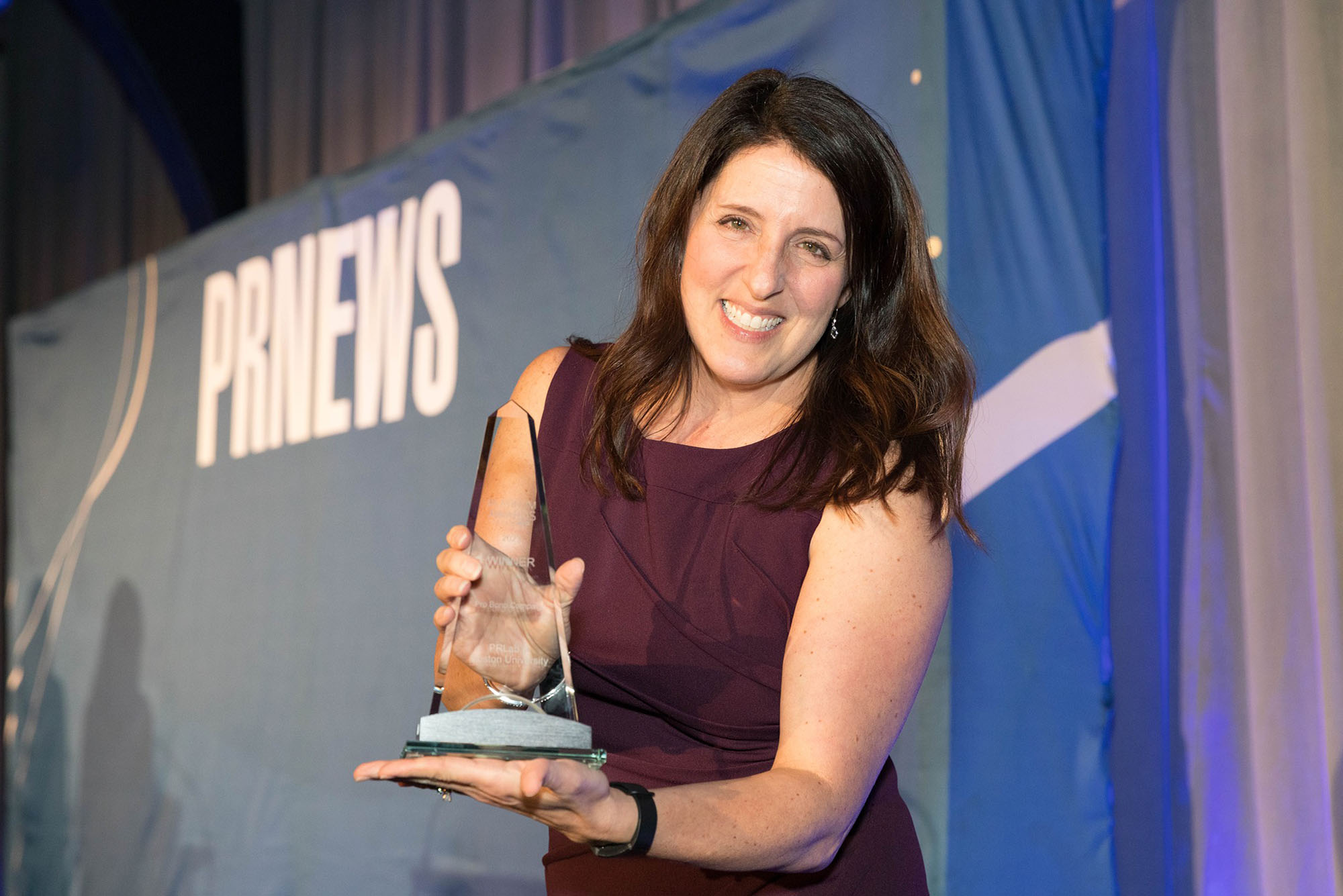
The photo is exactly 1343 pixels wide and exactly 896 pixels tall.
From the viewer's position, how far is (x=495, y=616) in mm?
1142

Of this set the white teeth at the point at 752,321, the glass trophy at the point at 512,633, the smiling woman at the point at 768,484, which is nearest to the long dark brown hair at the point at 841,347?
the smiling woman at the point at 768,484

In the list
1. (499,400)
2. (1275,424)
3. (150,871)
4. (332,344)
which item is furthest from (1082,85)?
(150,871)

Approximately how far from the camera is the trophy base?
101 cm

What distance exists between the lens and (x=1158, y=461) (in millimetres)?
2035

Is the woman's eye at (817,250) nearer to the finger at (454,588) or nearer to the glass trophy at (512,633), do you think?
the glass trophy at (512,633)

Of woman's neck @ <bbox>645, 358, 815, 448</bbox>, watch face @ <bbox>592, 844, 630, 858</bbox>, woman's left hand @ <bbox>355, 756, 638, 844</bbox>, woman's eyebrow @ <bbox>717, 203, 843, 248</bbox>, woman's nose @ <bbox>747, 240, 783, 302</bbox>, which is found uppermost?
woman's eyebrow @ <bbox>717, 203, 843, 248</bbox>

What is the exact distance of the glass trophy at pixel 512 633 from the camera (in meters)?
1.04

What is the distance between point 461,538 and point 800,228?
594 millimetres

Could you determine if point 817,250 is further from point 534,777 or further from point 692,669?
point 534,777

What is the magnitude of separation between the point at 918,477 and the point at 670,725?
403 mm

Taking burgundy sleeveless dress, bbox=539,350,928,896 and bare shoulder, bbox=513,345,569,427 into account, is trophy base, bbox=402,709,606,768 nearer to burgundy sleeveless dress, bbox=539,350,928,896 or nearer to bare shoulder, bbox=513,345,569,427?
burgundy sleeveless dress, bbox=539,350,928,896

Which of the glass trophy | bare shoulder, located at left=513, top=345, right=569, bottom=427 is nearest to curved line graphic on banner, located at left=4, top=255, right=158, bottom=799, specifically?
bare shoulder, located at left=513, top=345, right=569, bottom=427

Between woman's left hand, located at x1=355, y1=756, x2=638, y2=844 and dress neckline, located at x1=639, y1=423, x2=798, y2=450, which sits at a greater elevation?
dress neckline, located at x1=639, y1=423, x2=798, y2=450

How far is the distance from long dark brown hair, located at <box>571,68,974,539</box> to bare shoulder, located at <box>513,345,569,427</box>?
39mm
